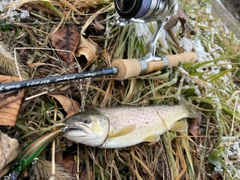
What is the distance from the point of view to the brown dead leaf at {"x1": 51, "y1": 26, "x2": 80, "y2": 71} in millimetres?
1550

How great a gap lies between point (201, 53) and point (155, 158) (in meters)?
1.12

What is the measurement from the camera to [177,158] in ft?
5.27

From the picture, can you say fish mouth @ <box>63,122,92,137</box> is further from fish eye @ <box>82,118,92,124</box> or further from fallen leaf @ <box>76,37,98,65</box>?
fallen leaf @ <box>76,37,98,65</box>

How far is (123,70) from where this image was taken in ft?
4.87

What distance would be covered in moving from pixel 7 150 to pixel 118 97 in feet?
2.25

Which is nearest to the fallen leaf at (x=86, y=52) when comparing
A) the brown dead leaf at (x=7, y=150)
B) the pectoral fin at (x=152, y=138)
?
the pectoral fin at (x=152, y=138)

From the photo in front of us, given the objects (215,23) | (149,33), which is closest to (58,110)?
(149,33)

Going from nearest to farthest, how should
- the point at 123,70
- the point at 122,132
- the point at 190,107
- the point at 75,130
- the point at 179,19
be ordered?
Answer: 1. the point at 75,130
2. the point at 122,132
3. the point at 123,70
4. the point at 190,107
5. the point at 179,19

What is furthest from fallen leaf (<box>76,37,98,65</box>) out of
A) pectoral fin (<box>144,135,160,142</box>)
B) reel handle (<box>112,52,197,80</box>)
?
pectoral fin (<box>144,135,160,142</box>)

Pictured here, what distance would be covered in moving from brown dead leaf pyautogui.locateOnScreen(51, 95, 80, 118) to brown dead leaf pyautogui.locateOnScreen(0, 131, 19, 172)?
0.31m

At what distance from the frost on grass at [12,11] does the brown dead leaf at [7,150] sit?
0.68 m

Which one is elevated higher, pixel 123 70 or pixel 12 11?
pixel 12 11

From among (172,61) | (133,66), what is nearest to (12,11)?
(133,66)

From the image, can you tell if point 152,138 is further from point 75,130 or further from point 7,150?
point 7,150
